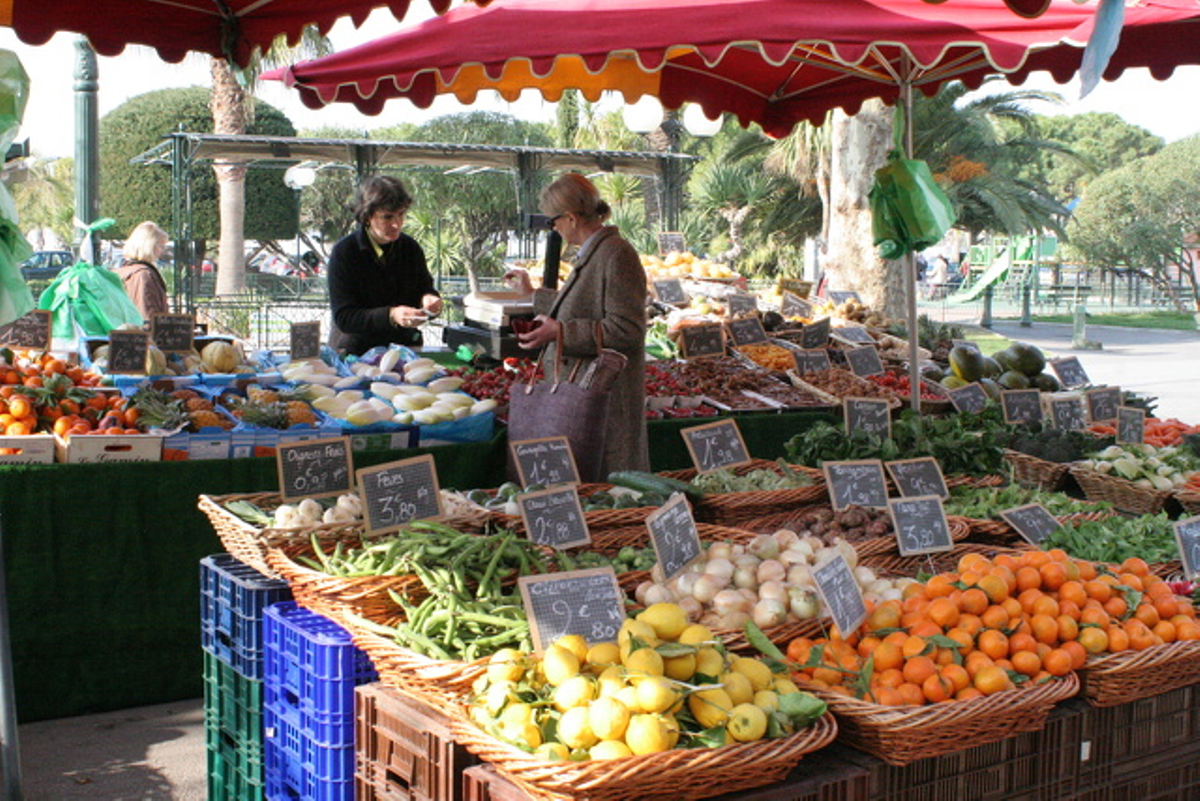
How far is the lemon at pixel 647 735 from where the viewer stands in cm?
A: 212

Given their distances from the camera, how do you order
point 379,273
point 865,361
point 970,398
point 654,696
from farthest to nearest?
point 865,361 < point 970,398 < point 379,273 < point 654,696

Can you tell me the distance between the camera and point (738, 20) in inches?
173

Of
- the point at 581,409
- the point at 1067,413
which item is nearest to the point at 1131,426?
the point at 1067,413

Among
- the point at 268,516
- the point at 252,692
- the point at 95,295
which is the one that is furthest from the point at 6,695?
the point at 95,295

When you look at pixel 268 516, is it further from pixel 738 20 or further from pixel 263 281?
pixel 263 281

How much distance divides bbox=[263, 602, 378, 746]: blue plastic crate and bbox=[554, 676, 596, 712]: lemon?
0.70 meters

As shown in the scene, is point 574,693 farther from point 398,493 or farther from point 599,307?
point 599,307

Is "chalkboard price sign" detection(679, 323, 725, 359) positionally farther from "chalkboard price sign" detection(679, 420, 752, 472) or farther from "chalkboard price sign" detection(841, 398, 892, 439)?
"chalkboard price sign" detection(679, 420, 752, 472)

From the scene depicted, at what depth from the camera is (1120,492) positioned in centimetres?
502

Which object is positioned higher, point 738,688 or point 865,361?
point 865,361

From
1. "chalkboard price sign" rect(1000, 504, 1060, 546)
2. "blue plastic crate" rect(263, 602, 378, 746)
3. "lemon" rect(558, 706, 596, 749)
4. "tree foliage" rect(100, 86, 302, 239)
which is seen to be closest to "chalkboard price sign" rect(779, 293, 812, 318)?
"chalkboard price sign" rect(1000, 504, 1060, 546)

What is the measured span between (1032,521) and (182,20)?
11.3 feet

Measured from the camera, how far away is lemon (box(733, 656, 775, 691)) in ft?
8.03

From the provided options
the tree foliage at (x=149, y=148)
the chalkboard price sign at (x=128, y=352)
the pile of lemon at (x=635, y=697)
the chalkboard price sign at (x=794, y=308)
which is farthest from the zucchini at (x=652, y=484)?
the tree foliage at (x=149, y=148)
